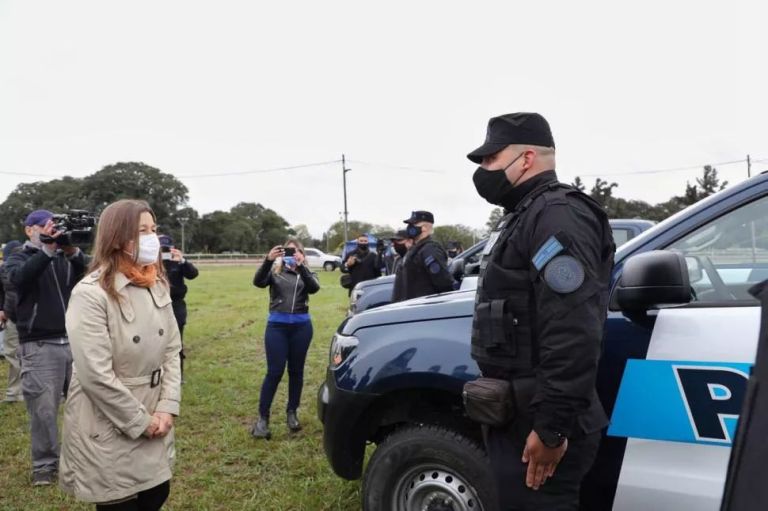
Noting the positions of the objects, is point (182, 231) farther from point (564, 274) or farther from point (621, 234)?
point (564, 274)

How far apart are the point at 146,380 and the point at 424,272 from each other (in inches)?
125

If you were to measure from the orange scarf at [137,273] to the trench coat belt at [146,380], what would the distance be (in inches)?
15.2

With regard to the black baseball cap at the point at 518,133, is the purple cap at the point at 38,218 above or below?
below

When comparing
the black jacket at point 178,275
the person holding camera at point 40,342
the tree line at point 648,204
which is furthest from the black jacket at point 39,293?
the tree line at point 648,204

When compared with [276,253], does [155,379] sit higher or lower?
lower

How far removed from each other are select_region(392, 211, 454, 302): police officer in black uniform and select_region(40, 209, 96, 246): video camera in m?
2.70

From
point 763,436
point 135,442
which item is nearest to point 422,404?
point 135,442

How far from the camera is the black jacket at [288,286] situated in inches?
192

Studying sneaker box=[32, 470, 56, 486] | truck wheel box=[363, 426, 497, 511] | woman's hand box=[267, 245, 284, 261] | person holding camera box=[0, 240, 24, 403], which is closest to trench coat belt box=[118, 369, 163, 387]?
truck wheel box=[363, 426, 497, 511]

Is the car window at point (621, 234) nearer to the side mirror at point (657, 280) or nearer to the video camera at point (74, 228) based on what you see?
the side mirror at point (657, 280)

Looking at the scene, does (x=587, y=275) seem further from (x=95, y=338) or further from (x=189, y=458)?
(x=189, y=458)

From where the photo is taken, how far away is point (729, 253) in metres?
2.25

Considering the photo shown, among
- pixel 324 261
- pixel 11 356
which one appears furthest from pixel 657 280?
pixel 324 261

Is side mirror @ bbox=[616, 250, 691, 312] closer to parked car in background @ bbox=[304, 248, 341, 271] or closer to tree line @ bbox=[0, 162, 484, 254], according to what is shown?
parked car in background @ bbox=[304, 248, 341, 271]
